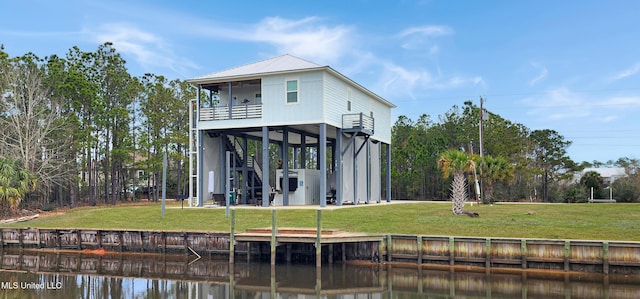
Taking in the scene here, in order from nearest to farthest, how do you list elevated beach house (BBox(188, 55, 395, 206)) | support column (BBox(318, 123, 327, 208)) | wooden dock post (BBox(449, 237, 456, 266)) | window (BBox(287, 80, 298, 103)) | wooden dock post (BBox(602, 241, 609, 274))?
wooden dock post (BBox(602, 241, 609, 274)) < wooden dock post (BBox(449, 237, 456, 266)) < support column (BBox(318, 123, 327, 208)) < elevated beach house (BBox(188, 55, 395, 206)) < window (BBox(287, 80, 298, 103))

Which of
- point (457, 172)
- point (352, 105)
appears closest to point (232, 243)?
point (457, 172)

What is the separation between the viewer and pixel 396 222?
23781 millimetres

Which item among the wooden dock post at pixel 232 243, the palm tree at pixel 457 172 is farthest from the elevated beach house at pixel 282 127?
the wooden dock post at pixel 232 243

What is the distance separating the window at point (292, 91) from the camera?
30562 millimetres

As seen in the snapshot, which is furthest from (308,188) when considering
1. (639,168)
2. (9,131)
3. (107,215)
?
(639,168)

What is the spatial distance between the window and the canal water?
11724mm

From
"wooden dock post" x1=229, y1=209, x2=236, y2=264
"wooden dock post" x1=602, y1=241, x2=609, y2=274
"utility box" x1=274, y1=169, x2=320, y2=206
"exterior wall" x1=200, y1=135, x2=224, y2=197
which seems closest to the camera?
"wooden dock post" x1=602, y1=241, x2=609, y2=274

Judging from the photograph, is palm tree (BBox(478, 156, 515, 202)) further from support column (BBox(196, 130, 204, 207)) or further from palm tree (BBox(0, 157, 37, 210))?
palm tree (BBox(0, 157, 37, 210))

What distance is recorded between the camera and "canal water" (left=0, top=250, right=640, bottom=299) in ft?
52.1

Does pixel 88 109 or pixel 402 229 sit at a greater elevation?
pixel 88 109

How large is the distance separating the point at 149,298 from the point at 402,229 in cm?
1039

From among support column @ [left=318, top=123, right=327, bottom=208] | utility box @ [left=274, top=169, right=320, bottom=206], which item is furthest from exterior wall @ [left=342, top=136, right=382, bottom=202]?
support column @ [left=318, top=123, right=327, bottom=208]

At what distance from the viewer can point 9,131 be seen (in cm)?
3978

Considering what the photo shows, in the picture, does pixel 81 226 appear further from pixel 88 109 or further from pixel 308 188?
pixel 88 109
